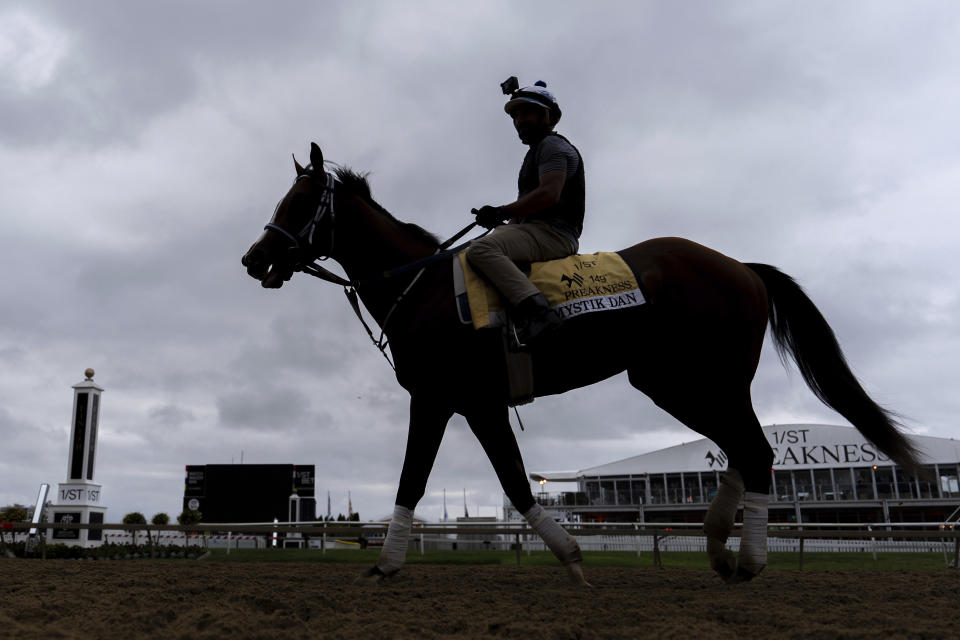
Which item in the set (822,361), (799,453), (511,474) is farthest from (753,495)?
(799,453)

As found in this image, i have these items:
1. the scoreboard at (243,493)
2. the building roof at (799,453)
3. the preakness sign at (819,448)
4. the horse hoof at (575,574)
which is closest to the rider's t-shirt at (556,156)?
the horse hoof at (575,574)

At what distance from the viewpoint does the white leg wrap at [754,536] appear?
203 inches

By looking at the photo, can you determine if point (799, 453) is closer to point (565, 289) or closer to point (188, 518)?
point (188, 518)

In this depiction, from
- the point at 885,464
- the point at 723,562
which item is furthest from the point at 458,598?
the point at 885,464

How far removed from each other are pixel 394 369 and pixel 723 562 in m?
2.89

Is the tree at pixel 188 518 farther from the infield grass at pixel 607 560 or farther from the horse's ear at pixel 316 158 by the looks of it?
the horse's ear at pixel 316 158

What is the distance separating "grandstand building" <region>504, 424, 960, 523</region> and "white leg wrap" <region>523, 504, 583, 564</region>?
1406 inches

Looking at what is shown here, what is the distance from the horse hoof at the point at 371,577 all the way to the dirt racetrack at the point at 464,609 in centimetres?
11

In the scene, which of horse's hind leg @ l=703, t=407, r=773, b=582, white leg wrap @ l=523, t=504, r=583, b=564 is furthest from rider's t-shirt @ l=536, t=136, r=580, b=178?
white leg wrap @ l=523, t=504, r=583, b=564

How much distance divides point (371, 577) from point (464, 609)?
1.70 m

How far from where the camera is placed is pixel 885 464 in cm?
4716

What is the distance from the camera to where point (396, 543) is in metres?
5.33

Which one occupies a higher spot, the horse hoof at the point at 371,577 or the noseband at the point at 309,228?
the noseband at the point at 309,228

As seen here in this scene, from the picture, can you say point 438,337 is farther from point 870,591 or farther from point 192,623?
point 870,591
